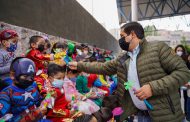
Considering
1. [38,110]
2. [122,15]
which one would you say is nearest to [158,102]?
[38,110]

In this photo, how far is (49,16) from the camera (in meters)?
5.88

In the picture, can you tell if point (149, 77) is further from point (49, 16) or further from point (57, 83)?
point (49, 16)

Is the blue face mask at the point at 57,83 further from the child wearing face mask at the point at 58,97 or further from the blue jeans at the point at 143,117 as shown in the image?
the blue jeans at the point at 143,117

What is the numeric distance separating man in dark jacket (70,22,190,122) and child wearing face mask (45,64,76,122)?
70cm

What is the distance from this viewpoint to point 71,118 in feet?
10.1

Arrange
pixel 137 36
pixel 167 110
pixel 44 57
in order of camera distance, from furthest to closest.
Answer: pixel 44 57 < pixel 137 36 < pixel 167 110

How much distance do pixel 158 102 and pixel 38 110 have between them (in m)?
1.31

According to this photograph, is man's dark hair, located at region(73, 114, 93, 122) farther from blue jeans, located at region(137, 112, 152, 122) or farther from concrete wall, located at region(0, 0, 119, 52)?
concrete wall, located at region(0, 0, 119, 52)

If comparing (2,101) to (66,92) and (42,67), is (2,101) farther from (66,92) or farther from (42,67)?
(42,67)

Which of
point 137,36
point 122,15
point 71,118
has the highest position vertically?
point 122,15

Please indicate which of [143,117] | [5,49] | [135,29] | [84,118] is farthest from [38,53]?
[143,117]

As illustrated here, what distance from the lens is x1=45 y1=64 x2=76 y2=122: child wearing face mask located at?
301 centimetres

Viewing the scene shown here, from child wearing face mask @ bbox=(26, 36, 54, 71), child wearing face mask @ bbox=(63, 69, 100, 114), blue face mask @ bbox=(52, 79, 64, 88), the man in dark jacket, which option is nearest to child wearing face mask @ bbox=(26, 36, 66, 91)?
child wearing face mask @ bbox=(26, 36, 54, 71)

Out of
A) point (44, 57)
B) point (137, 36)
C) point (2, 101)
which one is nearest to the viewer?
point (2, 101)
